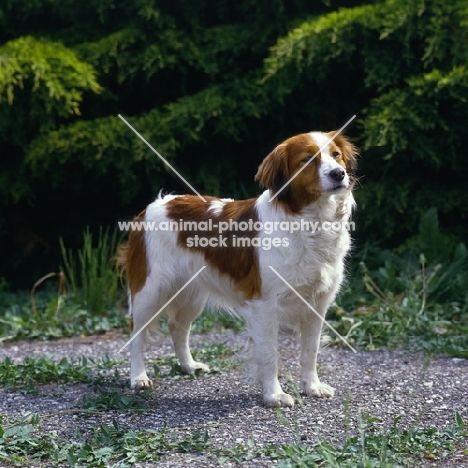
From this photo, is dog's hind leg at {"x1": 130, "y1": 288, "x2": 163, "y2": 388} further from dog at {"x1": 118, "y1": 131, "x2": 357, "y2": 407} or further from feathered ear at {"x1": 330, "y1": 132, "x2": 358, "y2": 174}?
feathered ear at {"x1": 330, "y1": 132, "x2": 358, "y2": 174}

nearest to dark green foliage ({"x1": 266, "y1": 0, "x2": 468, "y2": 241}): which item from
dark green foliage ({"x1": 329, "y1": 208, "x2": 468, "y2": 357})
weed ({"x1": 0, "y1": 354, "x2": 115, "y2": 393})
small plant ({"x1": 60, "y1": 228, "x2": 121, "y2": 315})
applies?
dark green foliage ({"x1": 329, "y1": 208, "x2": 468, "y2": 357})

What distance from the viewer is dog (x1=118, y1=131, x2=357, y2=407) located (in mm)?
3951

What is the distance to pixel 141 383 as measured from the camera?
4367mm

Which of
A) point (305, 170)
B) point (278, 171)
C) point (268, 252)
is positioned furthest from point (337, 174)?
point (268, 252)

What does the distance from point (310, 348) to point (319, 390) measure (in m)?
0.23

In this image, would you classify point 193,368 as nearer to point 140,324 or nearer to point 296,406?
point 140,324

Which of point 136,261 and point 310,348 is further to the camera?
point 136,261

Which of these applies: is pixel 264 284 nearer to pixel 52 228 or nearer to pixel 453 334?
pixel 453 334

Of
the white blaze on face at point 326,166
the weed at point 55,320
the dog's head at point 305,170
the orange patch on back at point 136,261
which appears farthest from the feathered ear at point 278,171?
the weed at point 55,320

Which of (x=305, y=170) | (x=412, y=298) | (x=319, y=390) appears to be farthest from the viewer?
(x=412, y=298)

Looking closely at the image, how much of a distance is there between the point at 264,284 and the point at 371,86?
302 centimetres

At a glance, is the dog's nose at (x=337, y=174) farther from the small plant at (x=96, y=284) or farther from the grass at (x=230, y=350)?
the small plant at (x=96, y=284)

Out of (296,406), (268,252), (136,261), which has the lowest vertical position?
(296,406)

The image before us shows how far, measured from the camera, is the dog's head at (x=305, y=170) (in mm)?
3799
